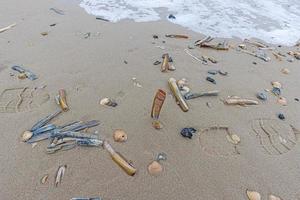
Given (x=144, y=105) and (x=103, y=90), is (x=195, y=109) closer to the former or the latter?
(x=144, y=105)

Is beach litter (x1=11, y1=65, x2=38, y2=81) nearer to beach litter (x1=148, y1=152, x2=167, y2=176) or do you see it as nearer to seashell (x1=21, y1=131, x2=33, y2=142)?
seashell (x1=21, y1=131, x2=33, y2=142)

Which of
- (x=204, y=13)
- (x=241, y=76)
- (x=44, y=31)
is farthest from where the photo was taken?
(x=204, y=13)

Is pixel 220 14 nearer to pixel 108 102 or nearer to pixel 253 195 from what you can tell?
pixel 108 102

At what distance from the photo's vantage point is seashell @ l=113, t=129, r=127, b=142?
2364mm

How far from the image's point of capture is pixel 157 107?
255 cm

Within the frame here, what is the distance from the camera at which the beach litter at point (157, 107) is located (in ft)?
8.15

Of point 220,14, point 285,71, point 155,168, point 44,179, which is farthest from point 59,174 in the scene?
point 220,14

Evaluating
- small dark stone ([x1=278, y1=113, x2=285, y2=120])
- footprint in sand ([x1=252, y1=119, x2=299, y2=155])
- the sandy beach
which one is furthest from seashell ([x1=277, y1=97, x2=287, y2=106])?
footprint in sand ([x1=252, y1=119, x2=299, y2=155])

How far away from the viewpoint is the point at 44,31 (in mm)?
4078

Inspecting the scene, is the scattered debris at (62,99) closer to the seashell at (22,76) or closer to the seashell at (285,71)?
the seashell at (22,76)

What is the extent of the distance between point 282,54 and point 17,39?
3848 millimetres

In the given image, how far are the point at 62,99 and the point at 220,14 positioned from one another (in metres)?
3.75

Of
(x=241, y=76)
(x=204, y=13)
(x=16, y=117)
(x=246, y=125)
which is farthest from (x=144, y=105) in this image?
(x=204, y=13)

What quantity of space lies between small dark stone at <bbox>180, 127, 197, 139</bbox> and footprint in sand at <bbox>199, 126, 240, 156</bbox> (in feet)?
0.26
